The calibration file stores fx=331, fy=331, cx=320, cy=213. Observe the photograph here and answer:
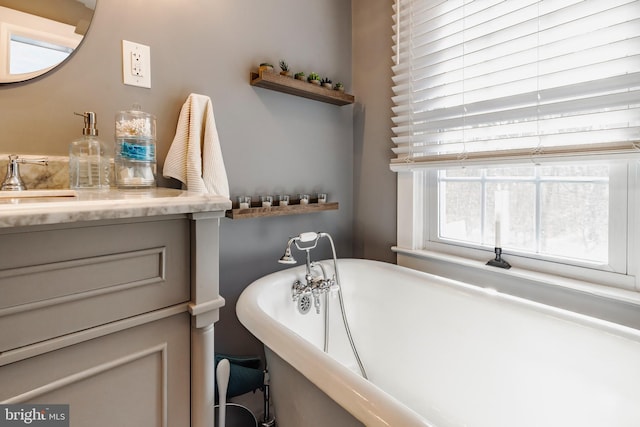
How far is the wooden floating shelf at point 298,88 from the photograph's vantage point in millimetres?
1424

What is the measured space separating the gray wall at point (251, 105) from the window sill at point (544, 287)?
324 millimetres

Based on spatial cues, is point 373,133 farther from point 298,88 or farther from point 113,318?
point 113,318

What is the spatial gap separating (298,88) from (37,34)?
91 cm

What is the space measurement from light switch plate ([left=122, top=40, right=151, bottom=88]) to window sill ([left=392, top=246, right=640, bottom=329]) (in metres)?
1.36

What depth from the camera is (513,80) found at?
127 centimetres

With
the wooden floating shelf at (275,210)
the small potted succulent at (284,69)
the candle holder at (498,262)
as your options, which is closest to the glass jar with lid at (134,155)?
the wooden floating shelf at (275,210)

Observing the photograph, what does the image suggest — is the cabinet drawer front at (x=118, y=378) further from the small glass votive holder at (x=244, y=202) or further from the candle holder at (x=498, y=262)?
the candle holder at (x=498, y=262)

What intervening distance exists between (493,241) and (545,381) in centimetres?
60

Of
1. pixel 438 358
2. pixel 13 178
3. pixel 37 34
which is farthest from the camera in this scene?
pixel 438 358

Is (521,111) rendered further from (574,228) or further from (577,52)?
(574,228)

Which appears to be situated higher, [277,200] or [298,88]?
[298,88]

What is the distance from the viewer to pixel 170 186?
127 centimetres

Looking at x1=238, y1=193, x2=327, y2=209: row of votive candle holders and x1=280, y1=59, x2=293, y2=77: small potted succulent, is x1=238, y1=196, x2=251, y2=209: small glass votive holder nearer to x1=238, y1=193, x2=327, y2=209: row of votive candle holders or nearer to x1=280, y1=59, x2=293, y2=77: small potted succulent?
x1=238, y1=193, x2=327, y2=209: row of votive candle holders

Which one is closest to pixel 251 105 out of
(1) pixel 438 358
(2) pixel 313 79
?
(2) pixel 313 79
